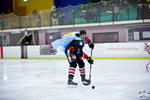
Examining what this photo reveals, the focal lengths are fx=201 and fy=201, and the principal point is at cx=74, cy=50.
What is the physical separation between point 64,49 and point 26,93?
3.33 feet

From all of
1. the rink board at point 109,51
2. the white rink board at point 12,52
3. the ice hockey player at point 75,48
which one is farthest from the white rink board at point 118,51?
the ice hockey player at point 75,48

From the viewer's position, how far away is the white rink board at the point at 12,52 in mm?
12721

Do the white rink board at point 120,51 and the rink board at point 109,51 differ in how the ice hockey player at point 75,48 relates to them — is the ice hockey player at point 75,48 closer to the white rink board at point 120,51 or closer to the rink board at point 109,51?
the rink board at point 109,51

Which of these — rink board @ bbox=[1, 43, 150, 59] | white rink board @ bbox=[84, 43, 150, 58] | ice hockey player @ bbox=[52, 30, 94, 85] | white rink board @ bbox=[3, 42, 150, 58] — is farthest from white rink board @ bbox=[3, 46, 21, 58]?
ice hockey player @ bbox=[52, 30, 94, 85]

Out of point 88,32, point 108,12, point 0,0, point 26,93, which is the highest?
point 0,0

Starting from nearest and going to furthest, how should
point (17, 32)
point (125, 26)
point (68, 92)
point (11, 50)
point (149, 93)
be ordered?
point (149, 93) < point (68, 92) < point (125, 26) < point (11, 50) < point (17, 32)

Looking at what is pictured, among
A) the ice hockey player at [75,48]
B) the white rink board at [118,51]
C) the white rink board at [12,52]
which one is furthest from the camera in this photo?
the white rink board at [12,52]

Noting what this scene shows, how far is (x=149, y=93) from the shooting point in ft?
9.04

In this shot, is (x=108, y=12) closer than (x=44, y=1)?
Yes

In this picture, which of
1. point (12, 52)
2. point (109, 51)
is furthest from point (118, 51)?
point (12, 52)

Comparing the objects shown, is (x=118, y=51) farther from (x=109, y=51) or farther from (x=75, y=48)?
(x=75, y=48)

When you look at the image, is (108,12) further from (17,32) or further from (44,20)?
(17,32)

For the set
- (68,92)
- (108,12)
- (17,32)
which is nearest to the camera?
(68,92)

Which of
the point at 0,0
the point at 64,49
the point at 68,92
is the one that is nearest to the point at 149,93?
the point at 68,92
